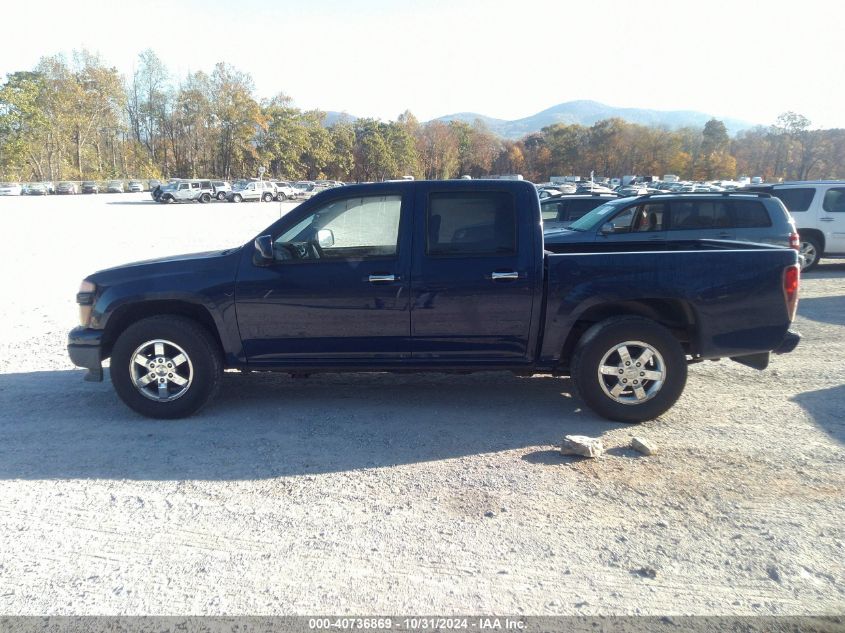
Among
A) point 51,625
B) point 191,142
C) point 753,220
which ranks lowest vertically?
point 51,625

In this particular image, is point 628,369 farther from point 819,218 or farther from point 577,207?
point 819,218

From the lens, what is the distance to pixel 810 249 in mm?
13867

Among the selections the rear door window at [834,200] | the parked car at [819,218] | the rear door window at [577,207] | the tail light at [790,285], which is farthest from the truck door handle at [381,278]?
the rear door window at [834,200]

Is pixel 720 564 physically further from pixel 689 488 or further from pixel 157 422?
pixel 157 422

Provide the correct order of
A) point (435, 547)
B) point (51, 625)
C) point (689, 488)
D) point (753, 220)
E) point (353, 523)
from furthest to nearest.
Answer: point (753, 220), point (689, 488), point (353, 523), point (435, 547), point (51, 625)

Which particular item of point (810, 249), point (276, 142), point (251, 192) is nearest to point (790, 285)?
point (810, 249)

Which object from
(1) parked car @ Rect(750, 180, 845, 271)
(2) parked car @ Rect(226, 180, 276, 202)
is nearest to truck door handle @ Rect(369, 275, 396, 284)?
(1) parked car @ Rect(750, 180, 845, 271)

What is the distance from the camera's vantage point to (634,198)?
1038cm

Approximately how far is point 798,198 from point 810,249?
3.88 feet

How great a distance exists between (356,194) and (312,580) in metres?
3.17

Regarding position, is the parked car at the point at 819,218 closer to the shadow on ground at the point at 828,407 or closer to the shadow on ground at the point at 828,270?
the shadow on ground at the point at 828,270

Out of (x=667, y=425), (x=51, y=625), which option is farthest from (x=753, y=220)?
(x=51, y=625)

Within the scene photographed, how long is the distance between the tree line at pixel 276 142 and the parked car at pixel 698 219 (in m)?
82.4

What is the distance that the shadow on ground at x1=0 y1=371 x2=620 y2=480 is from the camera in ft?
14.3
